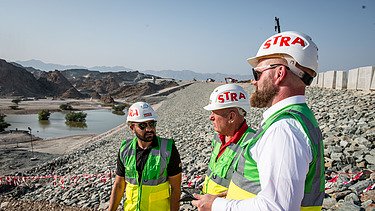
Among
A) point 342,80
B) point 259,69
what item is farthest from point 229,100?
point 342,80

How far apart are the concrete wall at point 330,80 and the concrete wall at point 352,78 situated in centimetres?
259

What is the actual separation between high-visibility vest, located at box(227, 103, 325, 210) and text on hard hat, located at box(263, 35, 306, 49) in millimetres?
385

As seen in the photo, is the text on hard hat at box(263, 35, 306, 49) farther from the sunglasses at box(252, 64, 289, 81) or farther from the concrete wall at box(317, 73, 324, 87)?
the concrete wall at box(317, 73, 324, 87)

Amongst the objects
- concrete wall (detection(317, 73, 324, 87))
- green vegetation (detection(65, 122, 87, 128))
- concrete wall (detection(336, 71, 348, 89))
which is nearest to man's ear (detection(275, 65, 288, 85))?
concrete wall (detection(336, 71, 348, 89))

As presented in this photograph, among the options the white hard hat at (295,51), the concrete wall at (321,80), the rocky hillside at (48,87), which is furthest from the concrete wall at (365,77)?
the rocky hillside at (48,87)

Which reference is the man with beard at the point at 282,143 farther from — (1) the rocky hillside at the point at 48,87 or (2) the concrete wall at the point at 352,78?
(1) the rocky hillside at the point at 48,87

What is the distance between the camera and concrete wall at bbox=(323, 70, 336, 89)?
1811 cm

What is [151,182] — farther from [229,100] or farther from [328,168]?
[328,168]

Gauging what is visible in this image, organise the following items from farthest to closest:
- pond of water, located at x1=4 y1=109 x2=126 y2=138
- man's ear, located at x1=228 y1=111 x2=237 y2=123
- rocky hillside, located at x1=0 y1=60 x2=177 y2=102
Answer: rocky hillside, located at x1=0 y1=60 x2=177 y2=102, pond of water, located at x1=4 y1=109 x2=126 y2=138, man's ear, located at x1=228 y1=111 x2=237 y2=123

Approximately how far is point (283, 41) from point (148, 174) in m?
2.31

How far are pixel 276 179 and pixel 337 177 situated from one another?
459cm

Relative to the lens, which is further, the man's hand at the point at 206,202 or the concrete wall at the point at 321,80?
the concrete wall at the point at 321,80

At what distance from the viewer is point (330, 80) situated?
1864cm

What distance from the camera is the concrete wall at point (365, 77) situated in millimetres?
12539
